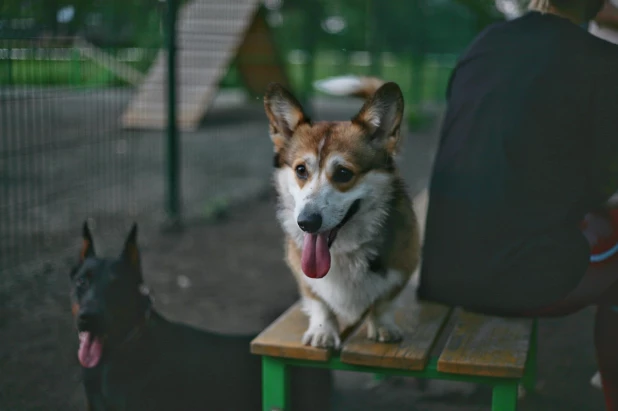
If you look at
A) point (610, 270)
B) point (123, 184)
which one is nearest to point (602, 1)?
point (610, 270)

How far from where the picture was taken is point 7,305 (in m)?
3.78

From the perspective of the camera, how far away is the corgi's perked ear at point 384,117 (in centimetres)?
203

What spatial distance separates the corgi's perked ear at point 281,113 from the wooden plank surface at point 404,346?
67 cm

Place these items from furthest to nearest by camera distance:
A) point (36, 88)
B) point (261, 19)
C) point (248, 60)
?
point (248, 60)
point (261, 19)
point (36, 88)

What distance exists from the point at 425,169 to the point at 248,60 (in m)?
3.65

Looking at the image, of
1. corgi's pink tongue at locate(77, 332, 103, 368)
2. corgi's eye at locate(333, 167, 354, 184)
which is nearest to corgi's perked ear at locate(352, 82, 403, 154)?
corgi's eye at locate(333, 167, 354, 184)

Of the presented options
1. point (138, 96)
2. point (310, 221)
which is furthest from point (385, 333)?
point (138, 96)

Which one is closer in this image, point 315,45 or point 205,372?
point 205,372

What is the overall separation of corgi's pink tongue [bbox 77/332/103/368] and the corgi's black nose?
0.77 metres

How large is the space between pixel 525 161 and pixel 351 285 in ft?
2.31

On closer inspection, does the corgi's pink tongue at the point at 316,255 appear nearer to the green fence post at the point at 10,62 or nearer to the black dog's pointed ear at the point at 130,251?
the black dog's pointed ear at the point at 130,251

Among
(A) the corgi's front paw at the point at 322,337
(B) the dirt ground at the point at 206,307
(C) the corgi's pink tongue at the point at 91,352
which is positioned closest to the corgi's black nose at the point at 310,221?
(A) the corgi's front paw at the point at 322,337

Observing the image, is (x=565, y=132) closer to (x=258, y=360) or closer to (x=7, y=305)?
(x=258, y=360)

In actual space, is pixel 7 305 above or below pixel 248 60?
below
